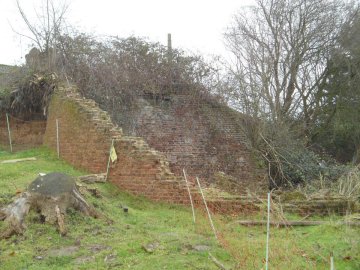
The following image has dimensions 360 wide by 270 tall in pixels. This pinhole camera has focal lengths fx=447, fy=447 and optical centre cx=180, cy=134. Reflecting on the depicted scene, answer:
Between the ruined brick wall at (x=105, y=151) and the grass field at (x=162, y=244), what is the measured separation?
1343 millimetres

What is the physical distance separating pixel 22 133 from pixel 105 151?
559 cm

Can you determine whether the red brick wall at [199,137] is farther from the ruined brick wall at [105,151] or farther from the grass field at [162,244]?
the grass field at [162,244]

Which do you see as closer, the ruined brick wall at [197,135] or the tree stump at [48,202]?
the tree stump at [48,202]

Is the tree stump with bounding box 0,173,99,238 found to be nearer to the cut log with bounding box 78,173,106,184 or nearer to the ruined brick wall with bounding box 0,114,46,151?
the cut log with bounding box 78,173,106,184

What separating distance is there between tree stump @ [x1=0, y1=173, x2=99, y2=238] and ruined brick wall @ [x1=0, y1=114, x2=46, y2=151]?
26.2 ft

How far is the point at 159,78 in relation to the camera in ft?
57.8

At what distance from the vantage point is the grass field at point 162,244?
6.14 m

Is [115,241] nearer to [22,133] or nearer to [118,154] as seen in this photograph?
[118,154]

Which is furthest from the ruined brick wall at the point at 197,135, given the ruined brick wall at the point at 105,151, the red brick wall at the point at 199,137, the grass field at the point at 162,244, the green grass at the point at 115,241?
the grass field at the point at 162,244

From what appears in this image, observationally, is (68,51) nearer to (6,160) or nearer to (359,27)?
(6,160)

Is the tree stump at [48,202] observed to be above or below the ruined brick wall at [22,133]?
below

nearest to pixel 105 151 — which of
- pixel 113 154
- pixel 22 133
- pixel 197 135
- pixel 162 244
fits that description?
pixel 113 154

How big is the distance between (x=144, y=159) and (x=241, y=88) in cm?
838

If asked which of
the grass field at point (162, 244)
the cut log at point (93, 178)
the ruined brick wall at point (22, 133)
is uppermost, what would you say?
the ruined brick wall at point (22, 133)
